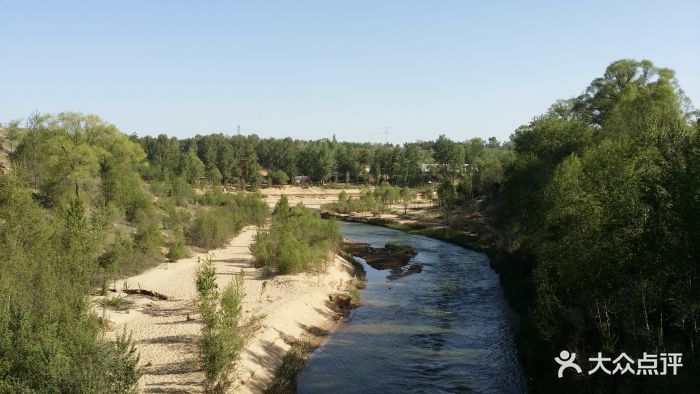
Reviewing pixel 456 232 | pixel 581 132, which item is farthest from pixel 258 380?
pixel 456 232

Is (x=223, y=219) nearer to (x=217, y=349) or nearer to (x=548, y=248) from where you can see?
(x=217, y=349)

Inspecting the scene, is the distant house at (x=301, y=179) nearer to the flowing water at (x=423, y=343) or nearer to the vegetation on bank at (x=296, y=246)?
the vegetation on bank at (x=296, y=246)

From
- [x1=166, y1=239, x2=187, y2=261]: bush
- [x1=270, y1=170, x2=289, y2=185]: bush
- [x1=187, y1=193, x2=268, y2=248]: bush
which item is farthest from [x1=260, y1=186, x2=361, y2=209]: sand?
[x1=166, y1=239, x2=187, y2=261]: bush

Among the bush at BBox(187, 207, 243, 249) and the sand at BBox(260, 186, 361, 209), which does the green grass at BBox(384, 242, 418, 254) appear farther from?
the sand at BBox(260, 186, 361, 209)

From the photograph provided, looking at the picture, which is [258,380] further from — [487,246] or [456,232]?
[456,232]

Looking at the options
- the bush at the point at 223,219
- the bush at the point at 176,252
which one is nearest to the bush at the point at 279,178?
the bush at the point at 223,219

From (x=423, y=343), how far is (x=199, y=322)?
49.5 feet

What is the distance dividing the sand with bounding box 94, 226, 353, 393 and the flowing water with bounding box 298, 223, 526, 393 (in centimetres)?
256

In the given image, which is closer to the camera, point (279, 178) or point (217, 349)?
point (217, 349)

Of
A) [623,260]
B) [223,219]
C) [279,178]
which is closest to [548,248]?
[623,260]

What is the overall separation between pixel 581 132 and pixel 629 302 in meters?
34.9

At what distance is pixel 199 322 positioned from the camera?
3162cm

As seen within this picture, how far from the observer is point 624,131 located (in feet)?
132

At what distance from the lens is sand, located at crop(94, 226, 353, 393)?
2430 centimetres
